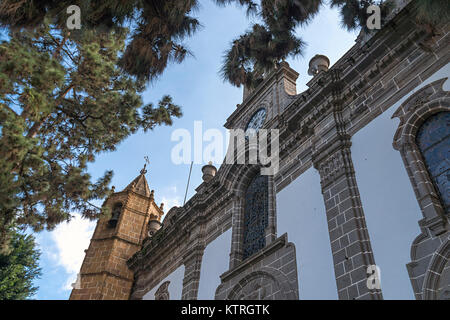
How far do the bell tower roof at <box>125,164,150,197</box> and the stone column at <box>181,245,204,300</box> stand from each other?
7.16 metres

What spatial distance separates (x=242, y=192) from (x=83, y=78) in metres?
6.18

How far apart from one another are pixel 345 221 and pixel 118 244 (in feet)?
37.5

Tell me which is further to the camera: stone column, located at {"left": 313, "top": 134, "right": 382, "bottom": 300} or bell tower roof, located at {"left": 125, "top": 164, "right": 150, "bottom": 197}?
bell tower roof, located at {"left": 125, "top": 164, "right": 150, "bottom": 197}

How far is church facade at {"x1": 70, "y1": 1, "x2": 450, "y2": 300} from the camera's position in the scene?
23.2ft

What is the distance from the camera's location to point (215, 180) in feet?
46.0

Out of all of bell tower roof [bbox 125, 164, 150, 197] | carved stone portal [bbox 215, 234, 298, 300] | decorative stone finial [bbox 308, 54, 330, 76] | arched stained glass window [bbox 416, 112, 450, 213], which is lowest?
carved stone portal [bbox 215, 234, 298, 300]

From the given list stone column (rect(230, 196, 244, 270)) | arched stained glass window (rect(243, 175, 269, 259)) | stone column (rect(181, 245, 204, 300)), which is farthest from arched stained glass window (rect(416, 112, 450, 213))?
stone column (rect(181, 245, 204, 300))

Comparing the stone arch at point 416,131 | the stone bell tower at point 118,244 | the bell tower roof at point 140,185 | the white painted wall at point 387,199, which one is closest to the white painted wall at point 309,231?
the white painted wall at point 387,199

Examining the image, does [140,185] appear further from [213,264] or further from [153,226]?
[213,264]

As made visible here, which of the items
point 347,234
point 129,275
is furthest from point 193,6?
point 129,275

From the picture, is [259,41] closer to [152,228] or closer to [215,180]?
[215,180]

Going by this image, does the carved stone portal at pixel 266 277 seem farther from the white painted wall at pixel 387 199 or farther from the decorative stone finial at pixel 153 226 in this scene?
the decorative stone finial at pixel 153 226

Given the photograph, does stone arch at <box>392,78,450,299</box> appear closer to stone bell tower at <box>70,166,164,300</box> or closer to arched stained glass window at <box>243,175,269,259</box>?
arched stained glass window at <box>243,175,269,259</box>

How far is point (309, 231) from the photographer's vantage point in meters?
8.83
